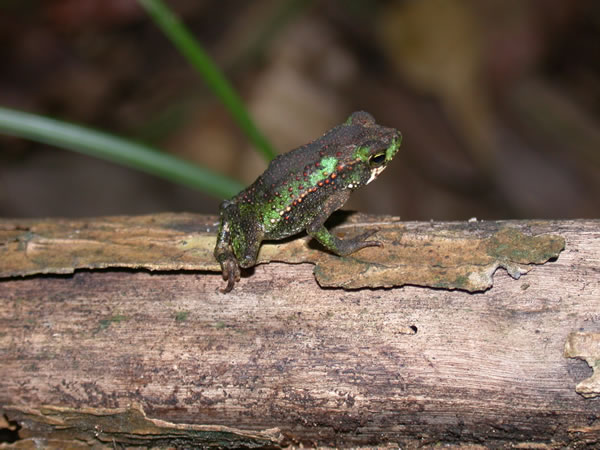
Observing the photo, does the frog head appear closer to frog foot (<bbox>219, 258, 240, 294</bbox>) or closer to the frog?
the frog

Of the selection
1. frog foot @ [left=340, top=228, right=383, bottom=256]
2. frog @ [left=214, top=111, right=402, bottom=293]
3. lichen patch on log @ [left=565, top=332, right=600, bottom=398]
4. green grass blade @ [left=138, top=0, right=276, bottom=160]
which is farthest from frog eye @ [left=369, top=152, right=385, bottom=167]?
lichen patch on log @ [left=565, top=332, right=600, bottom=398]

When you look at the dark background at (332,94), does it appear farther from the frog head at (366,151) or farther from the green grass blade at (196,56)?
the frog head at (366,151)

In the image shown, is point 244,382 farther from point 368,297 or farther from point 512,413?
point 512,413

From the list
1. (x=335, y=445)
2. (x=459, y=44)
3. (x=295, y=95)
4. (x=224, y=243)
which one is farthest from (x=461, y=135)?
(x=335, y=445)

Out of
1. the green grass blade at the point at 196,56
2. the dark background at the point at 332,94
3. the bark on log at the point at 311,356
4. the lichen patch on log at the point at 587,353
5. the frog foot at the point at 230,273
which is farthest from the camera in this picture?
the dark background at the point at 332,94

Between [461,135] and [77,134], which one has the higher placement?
[461,135]

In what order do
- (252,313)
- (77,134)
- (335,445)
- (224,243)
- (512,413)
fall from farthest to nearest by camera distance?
(77,134) → (224,243) → (252,313) → (335,445) → (512,413)

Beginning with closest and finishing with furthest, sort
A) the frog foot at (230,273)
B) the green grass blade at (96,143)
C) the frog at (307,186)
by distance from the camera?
the frog foot at (230,273)
the frog at (307,186)
the green grass blade at (96,143)

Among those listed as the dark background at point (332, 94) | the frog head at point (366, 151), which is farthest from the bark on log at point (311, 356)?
the dark background at point (332, 94)
